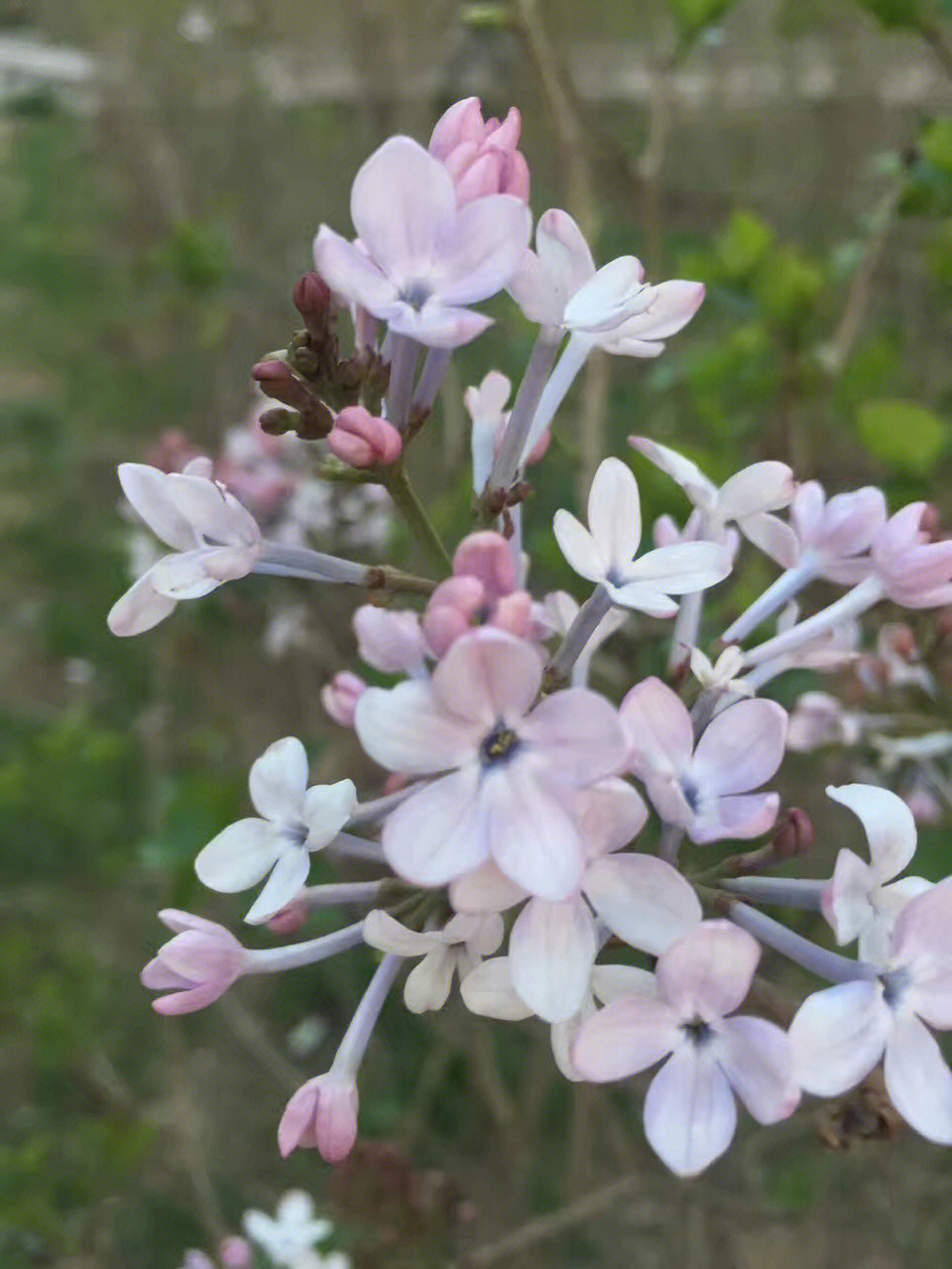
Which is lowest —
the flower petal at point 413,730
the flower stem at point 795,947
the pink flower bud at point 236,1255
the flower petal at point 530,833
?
the pink flower bud at point 236,1255

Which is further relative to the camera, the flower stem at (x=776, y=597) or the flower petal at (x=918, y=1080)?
the flower stem at (x=776, y=597)

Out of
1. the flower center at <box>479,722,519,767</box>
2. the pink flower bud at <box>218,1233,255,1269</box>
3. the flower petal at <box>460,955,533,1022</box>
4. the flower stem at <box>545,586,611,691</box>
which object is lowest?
the pink flower bud at <box>218,1233,255,1269</box>

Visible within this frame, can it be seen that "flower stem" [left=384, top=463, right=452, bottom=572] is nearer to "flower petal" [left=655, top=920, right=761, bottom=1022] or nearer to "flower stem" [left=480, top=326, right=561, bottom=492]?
"flower stem" [left=480, top=326, right=561, bottom=492]

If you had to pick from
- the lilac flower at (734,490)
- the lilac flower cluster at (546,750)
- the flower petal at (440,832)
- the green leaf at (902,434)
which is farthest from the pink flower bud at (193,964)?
the green leaf at (902,434)

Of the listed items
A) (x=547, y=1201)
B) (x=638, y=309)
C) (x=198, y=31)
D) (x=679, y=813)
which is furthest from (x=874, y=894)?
(x=198, y=31)

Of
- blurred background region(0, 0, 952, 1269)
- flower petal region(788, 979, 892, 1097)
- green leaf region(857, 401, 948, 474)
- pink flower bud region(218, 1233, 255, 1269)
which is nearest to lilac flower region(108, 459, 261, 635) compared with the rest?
flower petal region(788, 979, 892, 1097)

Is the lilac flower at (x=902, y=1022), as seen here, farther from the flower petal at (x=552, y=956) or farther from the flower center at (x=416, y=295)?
the flower center at (x=416, y=295)
